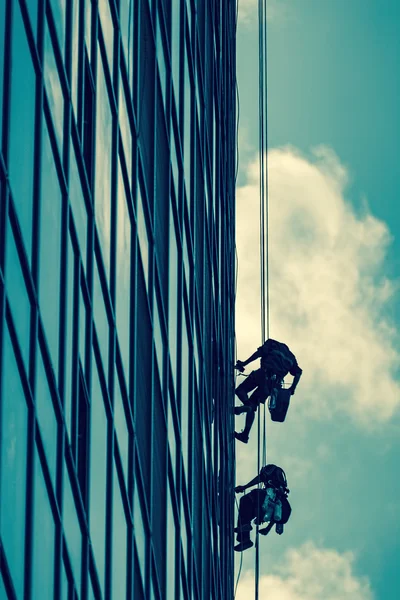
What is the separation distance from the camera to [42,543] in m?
20.7

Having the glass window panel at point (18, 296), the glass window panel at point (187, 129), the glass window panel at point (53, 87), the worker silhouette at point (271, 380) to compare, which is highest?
the glass window panel at point (187, 129)

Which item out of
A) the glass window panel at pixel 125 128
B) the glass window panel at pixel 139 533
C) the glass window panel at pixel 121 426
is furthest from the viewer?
the glass window panel at pixel 139 533

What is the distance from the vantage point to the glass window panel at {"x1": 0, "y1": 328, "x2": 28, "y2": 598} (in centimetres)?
1900

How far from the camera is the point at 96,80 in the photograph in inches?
998

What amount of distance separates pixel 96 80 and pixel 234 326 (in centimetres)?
2690

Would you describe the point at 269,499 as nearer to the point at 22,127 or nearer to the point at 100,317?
the point at 100,317

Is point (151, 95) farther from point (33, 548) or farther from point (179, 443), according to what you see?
point (33, 548)

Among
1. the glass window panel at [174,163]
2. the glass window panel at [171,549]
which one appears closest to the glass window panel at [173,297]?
the glass window panel at [174,163]

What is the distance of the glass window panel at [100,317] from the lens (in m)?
24.8

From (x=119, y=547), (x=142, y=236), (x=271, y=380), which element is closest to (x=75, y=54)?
(x=142, y=236)

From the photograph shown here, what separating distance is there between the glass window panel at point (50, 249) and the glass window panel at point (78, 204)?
3.38 ft

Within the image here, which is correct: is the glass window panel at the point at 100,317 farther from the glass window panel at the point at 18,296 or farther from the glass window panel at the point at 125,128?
the glass window panel at the point at 18,296

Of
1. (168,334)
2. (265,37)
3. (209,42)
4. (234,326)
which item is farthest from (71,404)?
(265,37)

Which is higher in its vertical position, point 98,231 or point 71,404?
point 98,231
